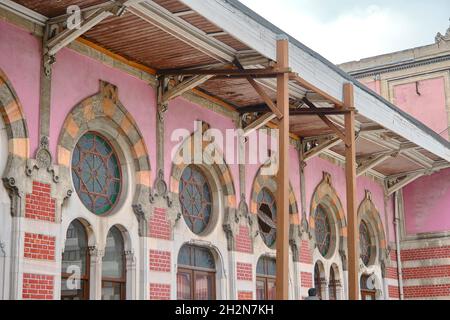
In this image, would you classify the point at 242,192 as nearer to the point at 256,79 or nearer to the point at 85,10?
the point at 256,79

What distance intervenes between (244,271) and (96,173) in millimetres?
3670

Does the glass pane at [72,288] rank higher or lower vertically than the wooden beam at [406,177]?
lower

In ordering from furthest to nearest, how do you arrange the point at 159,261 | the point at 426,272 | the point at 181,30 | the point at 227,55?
the point at 426,272 < the point at 159,261 < the point at 227,55 < the point at 181,30

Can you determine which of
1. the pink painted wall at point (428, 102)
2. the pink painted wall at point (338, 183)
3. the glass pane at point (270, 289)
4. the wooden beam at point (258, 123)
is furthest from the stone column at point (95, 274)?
the pink painted wall at point (428, 102)

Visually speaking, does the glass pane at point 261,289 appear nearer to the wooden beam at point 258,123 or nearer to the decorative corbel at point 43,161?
the wooden beam at point 258,123

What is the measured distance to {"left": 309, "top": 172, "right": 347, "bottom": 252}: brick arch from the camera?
16.4 meters

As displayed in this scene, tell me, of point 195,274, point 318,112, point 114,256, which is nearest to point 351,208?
point 318,112

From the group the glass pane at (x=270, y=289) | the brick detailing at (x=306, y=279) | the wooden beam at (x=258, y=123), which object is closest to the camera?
the wooden beam at (x=258, y=123)

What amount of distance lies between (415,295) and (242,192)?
24.5ft

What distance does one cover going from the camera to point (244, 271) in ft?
44.2

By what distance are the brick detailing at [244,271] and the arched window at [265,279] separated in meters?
0.60

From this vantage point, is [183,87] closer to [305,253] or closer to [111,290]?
[111,290]

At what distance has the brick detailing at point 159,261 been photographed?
11.4 metres
